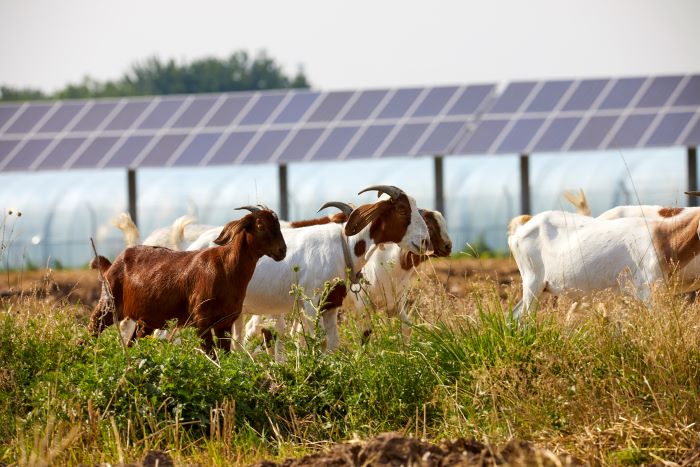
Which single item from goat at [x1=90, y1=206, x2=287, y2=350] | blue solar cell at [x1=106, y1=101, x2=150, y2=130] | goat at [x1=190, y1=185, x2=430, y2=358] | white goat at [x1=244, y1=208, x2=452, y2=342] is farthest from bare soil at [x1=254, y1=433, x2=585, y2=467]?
blue solar cell at [x1=106, y1=101, x2=150, y2=130]

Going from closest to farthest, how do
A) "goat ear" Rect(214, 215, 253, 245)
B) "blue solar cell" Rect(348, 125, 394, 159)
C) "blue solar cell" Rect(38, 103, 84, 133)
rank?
"goat ear" Rect(214, 215, 253, 245) < "blue solar cell" Rect(348, 125, 394, 159) < "blue solar cell" Rect(38, 103, 84, 133)

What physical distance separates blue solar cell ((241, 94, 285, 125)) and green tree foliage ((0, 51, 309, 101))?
5204 cm

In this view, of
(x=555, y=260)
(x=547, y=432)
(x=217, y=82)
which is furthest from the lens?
(x=217, y=82)

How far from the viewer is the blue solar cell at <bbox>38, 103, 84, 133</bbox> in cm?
2977

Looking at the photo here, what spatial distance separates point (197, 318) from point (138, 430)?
72.2 inches

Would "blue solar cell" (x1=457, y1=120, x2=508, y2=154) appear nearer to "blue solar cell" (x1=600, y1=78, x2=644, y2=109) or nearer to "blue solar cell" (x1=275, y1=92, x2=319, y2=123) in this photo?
"blue solar cell" (x1=600, y1=78, x2=644, y2=109)

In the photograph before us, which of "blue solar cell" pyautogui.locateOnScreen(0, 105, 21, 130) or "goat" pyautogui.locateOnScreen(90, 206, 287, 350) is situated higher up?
"blue solar cell" pyautogui.locateOnScreen(0, 105, 21, 130)

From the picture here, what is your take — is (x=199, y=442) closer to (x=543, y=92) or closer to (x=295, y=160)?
(x=295, y=160)

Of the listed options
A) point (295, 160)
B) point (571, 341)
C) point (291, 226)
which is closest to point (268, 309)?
point (291, 226)

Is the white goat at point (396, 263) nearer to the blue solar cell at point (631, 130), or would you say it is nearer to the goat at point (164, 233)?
the goat at point (164, 233)

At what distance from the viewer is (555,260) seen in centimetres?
1288

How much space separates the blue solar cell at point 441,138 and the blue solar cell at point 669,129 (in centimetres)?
394

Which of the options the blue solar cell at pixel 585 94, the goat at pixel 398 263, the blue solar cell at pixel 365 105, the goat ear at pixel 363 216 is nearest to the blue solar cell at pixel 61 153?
the blue solar cell at pixel 365 105

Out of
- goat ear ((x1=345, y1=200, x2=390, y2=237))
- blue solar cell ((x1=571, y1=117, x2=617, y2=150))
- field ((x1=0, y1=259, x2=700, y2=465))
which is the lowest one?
field ((x1=0, y1=259, x2=700, y2=465))
